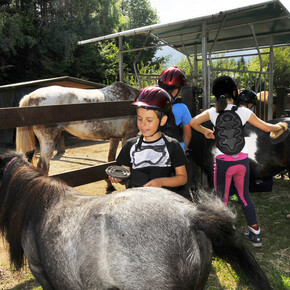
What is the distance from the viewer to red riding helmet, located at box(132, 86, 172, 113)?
1804 mm

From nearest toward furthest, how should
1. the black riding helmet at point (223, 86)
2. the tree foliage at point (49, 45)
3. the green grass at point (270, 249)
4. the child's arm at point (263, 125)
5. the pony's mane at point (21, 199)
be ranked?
the pony's mane at point (21, 199)
the green grass at point (270, 249)
the child's arm at point (263, 125)
the black riding helmet at point (223, 86)
the tree foliage at point (49, 45)

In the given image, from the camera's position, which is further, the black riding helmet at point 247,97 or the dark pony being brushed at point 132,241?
the black riding helmet at point 247,97

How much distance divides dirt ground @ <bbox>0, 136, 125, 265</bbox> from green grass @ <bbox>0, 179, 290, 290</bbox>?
2485 millimetres

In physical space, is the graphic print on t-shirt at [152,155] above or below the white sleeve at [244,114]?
below

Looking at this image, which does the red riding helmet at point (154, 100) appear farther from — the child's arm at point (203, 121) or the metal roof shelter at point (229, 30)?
the metal roof shelter at point (229, 30)

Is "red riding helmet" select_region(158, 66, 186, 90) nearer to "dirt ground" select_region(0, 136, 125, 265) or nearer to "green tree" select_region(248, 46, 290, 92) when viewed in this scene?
"dirt ground" select_region(0, 136, 125, 265)

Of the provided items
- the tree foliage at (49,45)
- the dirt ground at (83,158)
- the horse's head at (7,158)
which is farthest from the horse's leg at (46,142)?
the tree foliage at (49,45)

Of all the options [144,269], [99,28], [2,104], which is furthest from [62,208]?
[99,28]

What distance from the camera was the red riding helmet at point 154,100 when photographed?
1804 mm

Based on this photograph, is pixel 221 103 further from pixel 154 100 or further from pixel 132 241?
pixel 132 241

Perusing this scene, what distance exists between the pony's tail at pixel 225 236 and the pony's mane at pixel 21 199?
3.05ft

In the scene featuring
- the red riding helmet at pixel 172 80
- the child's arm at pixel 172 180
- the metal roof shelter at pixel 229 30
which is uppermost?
the metal roof shelter at pixel 229 30

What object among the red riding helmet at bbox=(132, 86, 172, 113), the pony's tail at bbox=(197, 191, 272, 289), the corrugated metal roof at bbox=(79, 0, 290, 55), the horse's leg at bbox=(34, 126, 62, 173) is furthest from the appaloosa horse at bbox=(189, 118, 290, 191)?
the horse's leg at bbox=(34, 126, 62, 173)

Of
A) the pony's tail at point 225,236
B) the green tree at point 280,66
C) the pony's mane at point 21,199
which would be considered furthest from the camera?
the green tree at point 280,66
